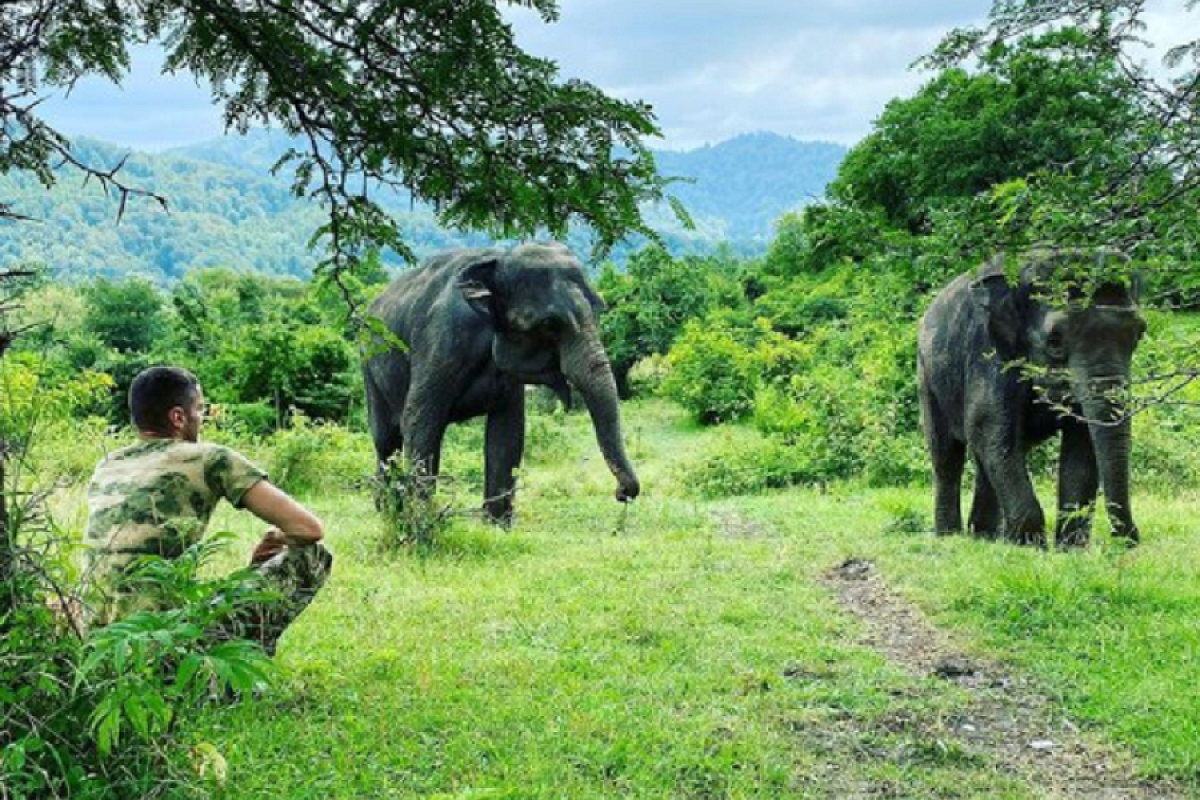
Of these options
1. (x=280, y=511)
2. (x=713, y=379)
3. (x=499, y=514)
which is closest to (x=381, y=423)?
A: (x=499, y=514)

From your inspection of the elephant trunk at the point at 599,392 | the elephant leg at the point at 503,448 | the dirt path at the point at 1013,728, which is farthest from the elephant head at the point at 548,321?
the dirt path at the point at 1013,728

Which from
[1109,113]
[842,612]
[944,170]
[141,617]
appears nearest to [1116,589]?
[842,612]

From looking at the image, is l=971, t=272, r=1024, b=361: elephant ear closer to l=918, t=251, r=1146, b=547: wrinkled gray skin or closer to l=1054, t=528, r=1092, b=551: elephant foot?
l=918, t=251, r=1146, b=547: wrinkled gray skin

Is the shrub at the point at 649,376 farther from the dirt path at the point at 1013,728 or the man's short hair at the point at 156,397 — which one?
the man's short hair at the point at 156,397

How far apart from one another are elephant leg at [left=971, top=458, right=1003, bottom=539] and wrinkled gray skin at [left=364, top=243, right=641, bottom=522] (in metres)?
3.65

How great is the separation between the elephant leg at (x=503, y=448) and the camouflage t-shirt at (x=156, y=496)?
6672 millimetres

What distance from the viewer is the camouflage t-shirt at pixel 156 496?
17.0 ft

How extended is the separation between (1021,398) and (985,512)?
1791 millimetres

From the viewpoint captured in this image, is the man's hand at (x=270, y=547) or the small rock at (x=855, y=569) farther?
the small rock at (x=855, y=569)

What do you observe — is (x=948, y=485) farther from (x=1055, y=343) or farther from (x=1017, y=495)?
(x=1055, y=343)

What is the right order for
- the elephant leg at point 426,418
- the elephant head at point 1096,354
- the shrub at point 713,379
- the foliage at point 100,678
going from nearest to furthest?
the foliage at point 100,678 → the elephant head at point 1096,354 → the elephant leg at point 426,418 → the shrub at point 713,379

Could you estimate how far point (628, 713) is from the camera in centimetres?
553

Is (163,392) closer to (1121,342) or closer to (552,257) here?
(552,257)

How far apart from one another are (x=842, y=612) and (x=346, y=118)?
4.82 m
